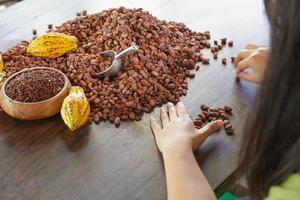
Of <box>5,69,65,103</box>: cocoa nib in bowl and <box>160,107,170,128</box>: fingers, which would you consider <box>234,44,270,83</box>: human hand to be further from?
<box>5,69,65,103</box>: cocoa nib in bowl

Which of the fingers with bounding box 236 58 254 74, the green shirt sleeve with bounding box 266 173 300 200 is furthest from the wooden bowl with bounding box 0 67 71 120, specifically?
the green shirt sleeve with bounding box 266 173 300 200

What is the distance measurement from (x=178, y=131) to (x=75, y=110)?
9.3 inches

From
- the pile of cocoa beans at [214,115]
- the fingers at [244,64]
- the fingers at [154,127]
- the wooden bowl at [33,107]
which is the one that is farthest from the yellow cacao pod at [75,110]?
the fingers at [244,64]

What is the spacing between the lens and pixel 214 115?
1047mm

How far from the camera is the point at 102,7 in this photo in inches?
59.6

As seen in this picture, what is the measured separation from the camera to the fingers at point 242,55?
1.16m

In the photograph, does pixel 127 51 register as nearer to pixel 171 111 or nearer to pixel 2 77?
pixel 171 111

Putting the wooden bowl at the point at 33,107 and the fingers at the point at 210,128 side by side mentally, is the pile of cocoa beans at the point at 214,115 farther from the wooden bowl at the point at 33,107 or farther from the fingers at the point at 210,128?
the wooden bowl at the point at 33,107

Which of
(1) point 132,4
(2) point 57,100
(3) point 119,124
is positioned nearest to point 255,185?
(3) point 119,124

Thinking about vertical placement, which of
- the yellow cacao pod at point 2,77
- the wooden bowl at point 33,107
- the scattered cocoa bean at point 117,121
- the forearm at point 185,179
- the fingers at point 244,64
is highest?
the yellow cacao pod at point 2,77

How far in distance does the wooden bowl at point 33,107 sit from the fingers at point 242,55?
45 centimetres

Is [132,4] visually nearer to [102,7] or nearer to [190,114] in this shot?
[102,7]

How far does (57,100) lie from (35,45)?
0.25 meters

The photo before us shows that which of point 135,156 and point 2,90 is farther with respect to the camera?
point 2,90
